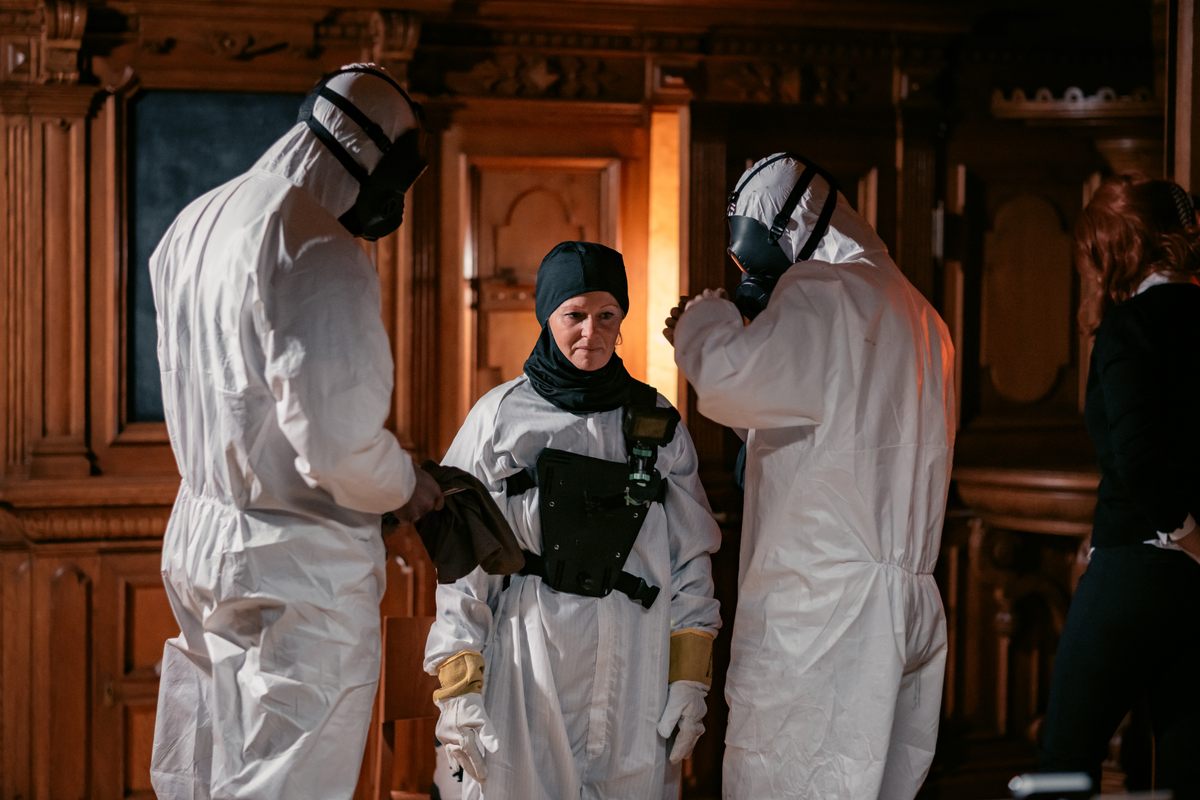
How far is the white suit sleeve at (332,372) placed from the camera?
198 centimetres

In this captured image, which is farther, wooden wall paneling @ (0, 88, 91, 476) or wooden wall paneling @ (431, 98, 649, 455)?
wooden wall paneling @ (431, 98, 649, 455)

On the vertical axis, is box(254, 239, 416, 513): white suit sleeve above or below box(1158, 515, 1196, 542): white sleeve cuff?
above

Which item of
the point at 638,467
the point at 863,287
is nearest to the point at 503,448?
the point at 638,467

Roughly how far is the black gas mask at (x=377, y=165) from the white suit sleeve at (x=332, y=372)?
0.64 ft

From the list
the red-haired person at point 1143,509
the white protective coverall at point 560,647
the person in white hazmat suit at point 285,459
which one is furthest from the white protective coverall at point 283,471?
the red-haired person at point 1143,509

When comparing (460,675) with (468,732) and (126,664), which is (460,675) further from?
(126,664)

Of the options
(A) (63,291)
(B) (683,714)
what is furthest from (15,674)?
(B) (683,714)

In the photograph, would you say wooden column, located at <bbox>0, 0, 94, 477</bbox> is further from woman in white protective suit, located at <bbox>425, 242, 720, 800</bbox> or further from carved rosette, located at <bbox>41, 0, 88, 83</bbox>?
woman in white protective suit, located at <bbox>425, 242, 720, 800</bbox>

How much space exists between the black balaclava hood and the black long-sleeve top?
90 cm

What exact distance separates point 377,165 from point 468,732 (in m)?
1.00

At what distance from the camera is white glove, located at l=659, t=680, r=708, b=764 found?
249 centimetres

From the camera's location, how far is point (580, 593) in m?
2.47

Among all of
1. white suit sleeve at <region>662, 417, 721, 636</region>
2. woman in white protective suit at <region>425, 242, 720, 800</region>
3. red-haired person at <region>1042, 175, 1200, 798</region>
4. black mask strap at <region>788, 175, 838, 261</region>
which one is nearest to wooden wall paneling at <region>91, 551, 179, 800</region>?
woman in white protective suit at <region>425, 242, 720, 800</region>

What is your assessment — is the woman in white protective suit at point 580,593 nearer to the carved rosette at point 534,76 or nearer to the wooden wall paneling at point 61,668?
the carved rosette at point 534,76
